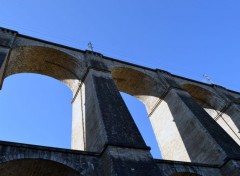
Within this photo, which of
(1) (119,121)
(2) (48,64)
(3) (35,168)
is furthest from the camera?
(2) (48,64)

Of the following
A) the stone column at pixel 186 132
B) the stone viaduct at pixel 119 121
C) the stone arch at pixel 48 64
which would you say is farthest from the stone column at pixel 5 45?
the stone column at pixel 186 132

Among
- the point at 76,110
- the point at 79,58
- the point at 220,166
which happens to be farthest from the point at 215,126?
the point at 79,58

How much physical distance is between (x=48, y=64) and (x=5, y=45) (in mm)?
2711

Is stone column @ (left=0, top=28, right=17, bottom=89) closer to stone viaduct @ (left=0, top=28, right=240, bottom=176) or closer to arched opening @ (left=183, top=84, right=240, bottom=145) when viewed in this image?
stone viaduct @ (left=0, top=28, right=240, bottom=176)

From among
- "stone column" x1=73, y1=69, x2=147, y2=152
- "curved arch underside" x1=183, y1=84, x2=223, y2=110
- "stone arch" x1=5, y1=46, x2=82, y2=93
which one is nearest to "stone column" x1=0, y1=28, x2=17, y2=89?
"stone arch" x1=5, y1=46, x2=82, y2=93

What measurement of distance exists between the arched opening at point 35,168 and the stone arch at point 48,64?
Result: 6476 millimetres

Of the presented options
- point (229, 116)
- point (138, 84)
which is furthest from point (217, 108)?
point (138, 84)

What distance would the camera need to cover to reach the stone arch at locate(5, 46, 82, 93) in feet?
44.0

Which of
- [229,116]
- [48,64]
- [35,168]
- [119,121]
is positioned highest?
[48,64]

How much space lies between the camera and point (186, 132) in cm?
1241

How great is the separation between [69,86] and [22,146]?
7355mm

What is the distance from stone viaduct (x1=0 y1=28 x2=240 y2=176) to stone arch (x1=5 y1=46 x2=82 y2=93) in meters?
0.05

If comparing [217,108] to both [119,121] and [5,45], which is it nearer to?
[119,121]

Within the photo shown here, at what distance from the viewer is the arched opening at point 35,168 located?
7.07 m
